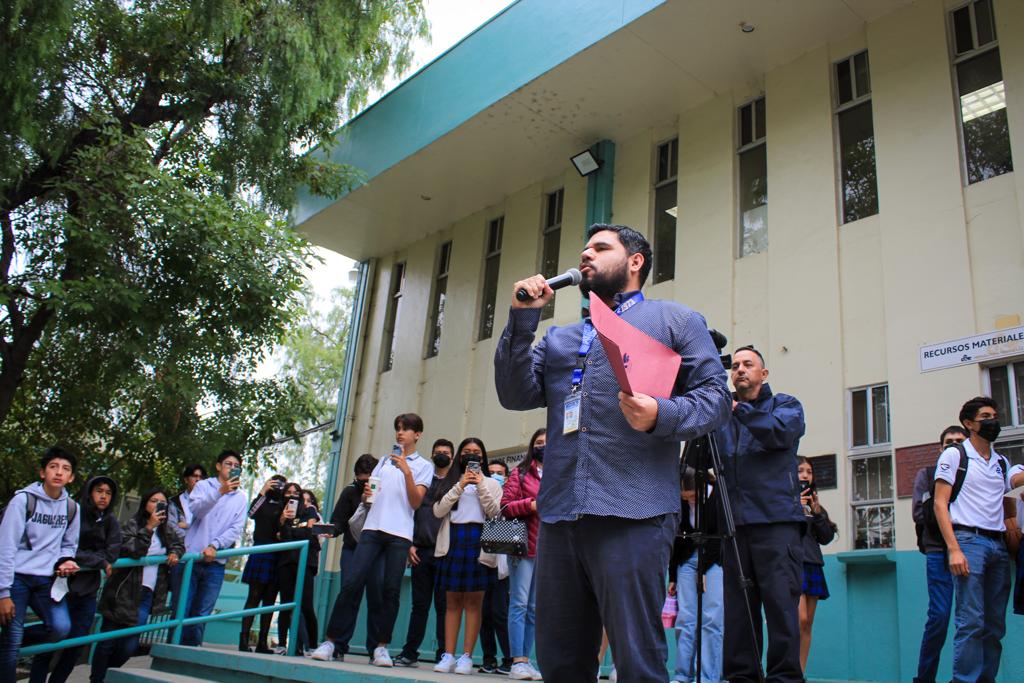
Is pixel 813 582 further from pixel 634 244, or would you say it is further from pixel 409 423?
pixel 634 244

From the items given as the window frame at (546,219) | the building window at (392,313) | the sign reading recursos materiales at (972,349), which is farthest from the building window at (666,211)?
the building window at (392,313)

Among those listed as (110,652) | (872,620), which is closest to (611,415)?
(110,652)

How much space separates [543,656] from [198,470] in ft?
22.2

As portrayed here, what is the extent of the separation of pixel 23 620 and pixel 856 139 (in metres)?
8.66

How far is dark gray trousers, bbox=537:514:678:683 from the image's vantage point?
7.86 feet

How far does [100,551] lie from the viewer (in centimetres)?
643

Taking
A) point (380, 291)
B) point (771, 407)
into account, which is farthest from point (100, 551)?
point (380, 291)

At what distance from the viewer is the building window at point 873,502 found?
773cm

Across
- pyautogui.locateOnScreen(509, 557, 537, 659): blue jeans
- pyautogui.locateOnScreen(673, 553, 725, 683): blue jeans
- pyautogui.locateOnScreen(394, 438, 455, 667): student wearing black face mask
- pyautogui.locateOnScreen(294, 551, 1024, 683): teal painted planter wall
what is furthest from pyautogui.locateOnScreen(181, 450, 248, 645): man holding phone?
pyautogui.locateOnScreen(294, 551, 1024, 683): teal painted planter wall

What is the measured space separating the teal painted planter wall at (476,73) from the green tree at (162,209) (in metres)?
0.95

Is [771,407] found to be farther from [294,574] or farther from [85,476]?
[85,476]

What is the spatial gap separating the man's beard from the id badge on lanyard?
0.06 m

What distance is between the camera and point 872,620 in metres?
7.45

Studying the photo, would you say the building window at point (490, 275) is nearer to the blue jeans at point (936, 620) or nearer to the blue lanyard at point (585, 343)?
the blue jeans at point (936, 620)
